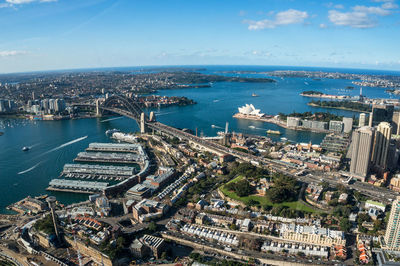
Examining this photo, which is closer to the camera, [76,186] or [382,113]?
[76,186]

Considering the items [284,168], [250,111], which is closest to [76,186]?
[284,168]

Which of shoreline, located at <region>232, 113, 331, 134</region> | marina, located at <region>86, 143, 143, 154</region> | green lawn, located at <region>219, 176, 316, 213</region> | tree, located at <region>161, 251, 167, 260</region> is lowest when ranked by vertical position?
tree, located at <region>161, 251, 167, 260</region>

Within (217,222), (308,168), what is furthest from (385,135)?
(217,222)

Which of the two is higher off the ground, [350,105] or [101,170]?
[350,105]

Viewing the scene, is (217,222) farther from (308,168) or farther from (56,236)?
(308,168)

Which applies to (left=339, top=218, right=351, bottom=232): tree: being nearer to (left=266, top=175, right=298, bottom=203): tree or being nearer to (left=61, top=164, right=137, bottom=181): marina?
(left=266, top=175, right=298, bottom=203): tree

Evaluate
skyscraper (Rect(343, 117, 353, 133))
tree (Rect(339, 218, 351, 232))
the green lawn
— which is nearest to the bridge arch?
the green lawn

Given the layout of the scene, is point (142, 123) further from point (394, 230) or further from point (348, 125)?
point (394, 230)
